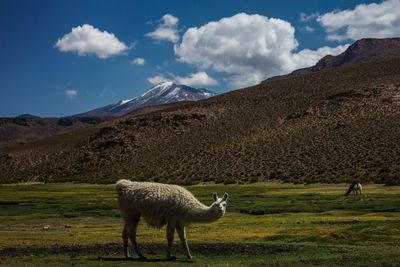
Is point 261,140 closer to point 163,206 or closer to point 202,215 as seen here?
point 163,206

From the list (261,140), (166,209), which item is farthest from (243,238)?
(261,140)

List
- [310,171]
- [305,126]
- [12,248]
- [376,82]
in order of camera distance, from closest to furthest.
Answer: [12,248] < [310,171] < [305,126] < [376,82]

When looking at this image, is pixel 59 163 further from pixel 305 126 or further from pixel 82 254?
pixel 82 254

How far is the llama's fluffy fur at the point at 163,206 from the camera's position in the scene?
56.5 ft

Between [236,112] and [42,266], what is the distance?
11081cm

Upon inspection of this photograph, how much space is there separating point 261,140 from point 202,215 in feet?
273

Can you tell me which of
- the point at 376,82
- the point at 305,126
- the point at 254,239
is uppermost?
the point at 376,82

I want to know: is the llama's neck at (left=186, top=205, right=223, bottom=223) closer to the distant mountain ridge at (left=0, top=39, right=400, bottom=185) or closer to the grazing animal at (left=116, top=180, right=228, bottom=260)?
the grazing animal at (left=116, top=180, right=228, bottom=260)

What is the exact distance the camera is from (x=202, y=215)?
1712 cm

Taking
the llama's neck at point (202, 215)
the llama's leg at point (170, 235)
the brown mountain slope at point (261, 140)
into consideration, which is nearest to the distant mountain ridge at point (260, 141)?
the brown mountain slope at point (261, 140)

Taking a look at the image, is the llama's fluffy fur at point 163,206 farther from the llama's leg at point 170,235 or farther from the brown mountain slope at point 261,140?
the brown mountain slope at point 261,140

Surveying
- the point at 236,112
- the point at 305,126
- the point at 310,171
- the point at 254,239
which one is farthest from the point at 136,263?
the point at 236,112

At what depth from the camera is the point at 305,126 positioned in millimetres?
103125

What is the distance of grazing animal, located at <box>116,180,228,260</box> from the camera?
17.1 metres
